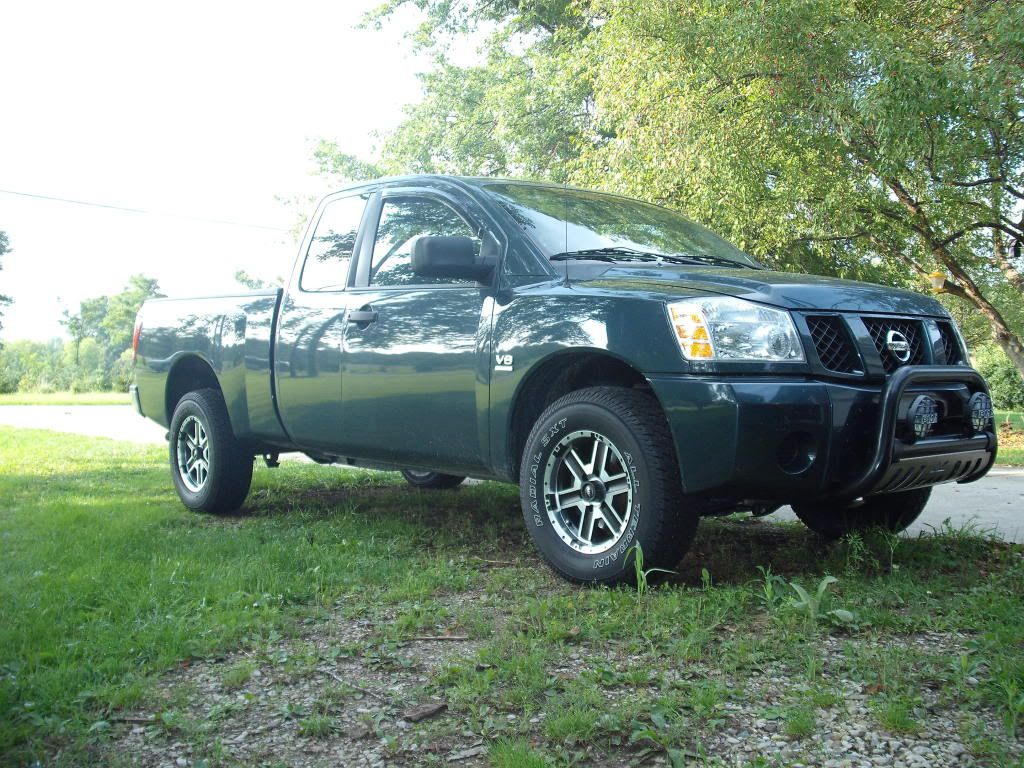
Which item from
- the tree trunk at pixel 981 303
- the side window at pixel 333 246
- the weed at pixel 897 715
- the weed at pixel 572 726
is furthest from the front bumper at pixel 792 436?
the tree trunk at pixel 981 303

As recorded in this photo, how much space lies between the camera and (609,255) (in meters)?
4.88

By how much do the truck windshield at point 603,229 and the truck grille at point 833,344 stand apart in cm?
111

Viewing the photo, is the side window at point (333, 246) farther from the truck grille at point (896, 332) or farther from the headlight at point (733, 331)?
the truck grille at point (896, 332)

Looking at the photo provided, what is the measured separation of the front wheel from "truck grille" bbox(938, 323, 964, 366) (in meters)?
1.40

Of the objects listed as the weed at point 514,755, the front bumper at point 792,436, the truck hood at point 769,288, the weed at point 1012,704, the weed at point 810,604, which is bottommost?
the weed at point 514,755

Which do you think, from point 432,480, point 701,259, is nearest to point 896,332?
point 701,259

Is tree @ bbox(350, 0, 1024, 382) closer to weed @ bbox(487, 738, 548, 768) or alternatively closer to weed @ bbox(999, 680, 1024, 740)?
weed @ bbox(999, 680, 1024, 740)

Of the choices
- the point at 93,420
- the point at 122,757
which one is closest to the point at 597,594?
the point at 122,757

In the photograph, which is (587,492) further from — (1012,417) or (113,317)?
(113,317)

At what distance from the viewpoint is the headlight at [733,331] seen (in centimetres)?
391

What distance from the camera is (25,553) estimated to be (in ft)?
17.0

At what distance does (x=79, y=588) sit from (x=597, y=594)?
2202mm

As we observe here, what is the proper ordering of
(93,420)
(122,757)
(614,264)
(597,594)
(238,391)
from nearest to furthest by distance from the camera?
(122,757), (597,594), (614,264), (238,391), (93,420)

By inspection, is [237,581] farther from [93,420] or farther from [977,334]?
[977,334]
